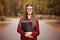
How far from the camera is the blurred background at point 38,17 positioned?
117 inches

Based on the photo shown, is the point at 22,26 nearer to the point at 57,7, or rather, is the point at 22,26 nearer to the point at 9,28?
the point at 9,28

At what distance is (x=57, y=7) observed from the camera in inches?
121

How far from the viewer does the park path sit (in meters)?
2.96

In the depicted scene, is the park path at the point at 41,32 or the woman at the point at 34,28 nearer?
the woman at the point at 34,28

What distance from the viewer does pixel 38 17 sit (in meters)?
2.98

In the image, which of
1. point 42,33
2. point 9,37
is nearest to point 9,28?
point 9,37

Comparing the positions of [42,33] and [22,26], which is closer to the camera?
[22,26]

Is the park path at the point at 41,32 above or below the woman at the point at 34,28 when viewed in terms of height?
below

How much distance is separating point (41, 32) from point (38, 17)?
31cm

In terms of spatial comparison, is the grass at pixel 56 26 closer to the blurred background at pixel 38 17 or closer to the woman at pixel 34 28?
the blurred background at pixel 38 17

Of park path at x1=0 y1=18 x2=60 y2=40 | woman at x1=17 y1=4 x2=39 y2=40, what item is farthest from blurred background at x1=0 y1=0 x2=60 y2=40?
woman at x1=17 y1=4 x2=39 y2=40

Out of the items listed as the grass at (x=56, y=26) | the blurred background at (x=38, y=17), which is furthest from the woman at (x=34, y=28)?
the grass at (x=56, y=26)

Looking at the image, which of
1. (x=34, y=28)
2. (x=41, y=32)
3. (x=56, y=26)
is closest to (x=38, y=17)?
(x=41, y=32)

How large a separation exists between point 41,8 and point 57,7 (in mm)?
337
